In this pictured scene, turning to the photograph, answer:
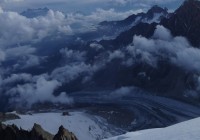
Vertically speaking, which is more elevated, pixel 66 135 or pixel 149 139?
pixel 149 139

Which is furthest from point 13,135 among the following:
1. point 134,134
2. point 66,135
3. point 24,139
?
point 134,134

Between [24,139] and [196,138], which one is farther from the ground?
[196,138]

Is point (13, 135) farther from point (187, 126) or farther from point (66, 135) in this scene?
point (187, 126)

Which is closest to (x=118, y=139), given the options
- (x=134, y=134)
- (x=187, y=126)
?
(x=134, y=134)

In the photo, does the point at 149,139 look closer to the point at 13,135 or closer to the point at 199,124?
the point at 199,124

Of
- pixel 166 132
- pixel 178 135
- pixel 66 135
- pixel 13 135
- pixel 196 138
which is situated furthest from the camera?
pixel 13 135

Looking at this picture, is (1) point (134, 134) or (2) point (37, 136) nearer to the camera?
(1) point (134, 134)

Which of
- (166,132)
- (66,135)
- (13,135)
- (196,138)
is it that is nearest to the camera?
(196,138)

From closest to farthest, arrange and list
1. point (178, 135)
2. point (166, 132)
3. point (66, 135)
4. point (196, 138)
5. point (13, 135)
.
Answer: point (196, 138)
point (178, 135)
point (166, 132)
point (66, 135)
point (13, 135)

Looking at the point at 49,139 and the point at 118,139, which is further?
the point at 49,139
